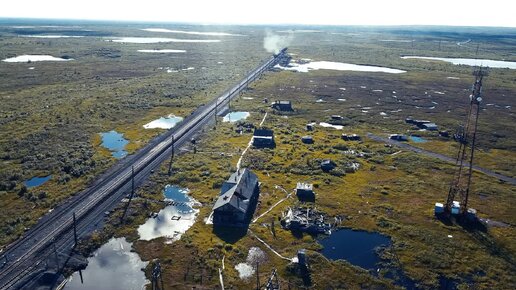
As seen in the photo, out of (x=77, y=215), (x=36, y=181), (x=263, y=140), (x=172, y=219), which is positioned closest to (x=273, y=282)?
(x=172, y=219)

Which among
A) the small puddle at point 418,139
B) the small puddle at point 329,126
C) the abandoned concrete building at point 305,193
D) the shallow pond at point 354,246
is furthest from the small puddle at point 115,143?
the small puddle at point 418,139

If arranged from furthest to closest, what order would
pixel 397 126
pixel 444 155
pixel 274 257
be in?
pixel 397 126
pixel 444 155
pixel 274 257

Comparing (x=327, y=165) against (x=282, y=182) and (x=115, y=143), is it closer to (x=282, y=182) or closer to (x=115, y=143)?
(x=282, y=182)

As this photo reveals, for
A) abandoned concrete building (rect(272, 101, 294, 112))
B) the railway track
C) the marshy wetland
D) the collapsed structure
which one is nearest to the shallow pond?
the marshy wetland

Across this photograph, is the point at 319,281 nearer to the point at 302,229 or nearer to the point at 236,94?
the point at 302,229

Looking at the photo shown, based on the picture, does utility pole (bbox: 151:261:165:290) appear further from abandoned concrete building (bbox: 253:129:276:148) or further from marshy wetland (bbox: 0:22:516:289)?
A: abandoned concrete building (bbox: 253:129:276:148)

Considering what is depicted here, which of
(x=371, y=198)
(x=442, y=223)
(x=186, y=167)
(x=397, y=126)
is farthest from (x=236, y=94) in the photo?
(x=442, y=223)

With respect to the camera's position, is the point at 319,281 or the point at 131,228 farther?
the point at 131,228
